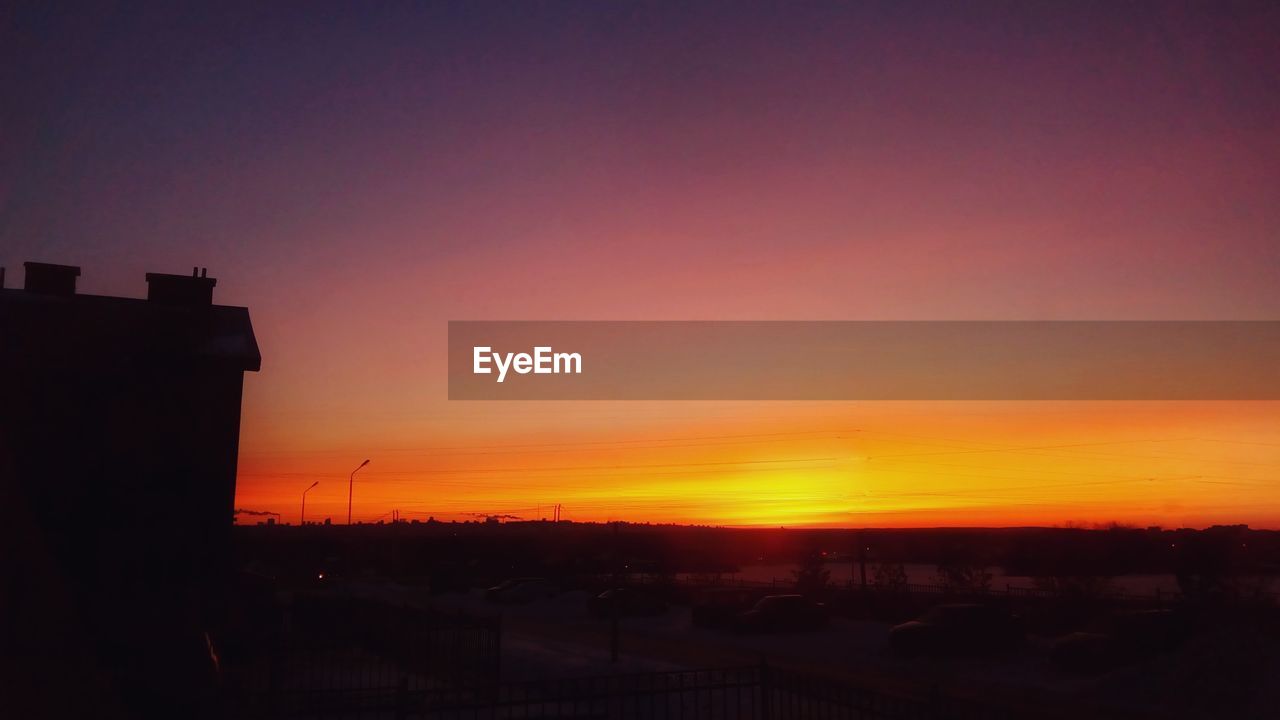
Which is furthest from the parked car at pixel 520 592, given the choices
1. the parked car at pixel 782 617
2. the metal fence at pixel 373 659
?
the metal fence at pixel 373 659

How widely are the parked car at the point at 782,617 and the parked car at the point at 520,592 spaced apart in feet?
78.5

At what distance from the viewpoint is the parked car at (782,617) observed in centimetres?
4328

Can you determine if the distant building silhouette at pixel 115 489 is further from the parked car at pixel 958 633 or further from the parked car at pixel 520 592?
the parked car at pixel 520 592

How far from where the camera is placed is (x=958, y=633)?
111 feet

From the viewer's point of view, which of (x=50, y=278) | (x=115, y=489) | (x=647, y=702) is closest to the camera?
(x=115, y=489)

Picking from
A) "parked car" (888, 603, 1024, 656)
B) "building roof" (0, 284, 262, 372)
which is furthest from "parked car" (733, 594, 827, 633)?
"building roof" (0, 284, 262, 372)

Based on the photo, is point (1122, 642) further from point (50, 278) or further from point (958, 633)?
point (50, 278)

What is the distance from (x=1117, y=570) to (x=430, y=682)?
9805 cm

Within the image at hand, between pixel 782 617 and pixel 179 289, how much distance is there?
31.4m

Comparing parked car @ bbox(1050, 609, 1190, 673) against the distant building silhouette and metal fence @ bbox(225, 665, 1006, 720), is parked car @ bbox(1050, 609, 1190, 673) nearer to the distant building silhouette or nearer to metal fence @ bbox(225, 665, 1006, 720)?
metal fence @ bbox(225, 665, 1006, 720)

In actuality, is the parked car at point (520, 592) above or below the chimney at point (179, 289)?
below

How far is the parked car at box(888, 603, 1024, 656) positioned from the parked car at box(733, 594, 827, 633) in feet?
28.9

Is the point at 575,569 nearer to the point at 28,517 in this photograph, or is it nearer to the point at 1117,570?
the point at 1117,570

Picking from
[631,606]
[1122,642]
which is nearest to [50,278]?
Answer: [1122,642]
